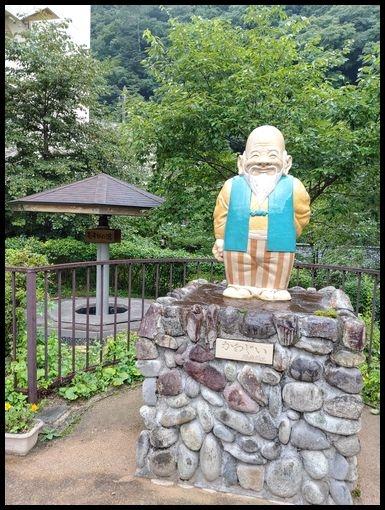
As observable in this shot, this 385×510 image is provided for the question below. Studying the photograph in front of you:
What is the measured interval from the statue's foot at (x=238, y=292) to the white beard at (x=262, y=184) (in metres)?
0.69

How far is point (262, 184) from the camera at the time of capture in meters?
3.10

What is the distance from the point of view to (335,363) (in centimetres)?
258

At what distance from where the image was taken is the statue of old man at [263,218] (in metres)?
3.04

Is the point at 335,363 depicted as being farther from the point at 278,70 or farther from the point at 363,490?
the point at 278,70

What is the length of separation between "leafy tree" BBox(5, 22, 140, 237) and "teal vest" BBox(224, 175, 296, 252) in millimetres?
6936

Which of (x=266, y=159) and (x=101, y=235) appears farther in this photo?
(x=101, y=235)

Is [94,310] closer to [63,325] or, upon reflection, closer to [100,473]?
[63,325]

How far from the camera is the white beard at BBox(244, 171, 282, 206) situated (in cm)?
307

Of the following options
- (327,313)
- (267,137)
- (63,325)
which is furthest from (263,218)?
(63,325)

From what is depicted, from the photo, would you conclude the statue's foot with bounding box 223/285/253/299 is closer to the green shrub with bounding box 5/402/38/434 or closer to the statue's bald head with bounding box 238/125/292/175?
the statue's bald head with bounding box 238/125/292/175

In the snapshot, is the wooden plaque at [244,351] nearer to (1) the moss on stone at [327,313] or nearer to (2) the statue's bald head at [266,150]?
(1) the moss on stone at [327,313]

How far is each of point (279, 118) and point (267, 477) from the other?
14.4 feet

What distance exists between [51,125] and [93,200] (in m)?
5.32
